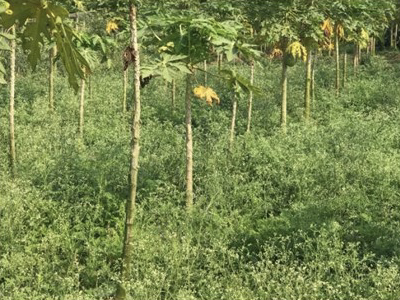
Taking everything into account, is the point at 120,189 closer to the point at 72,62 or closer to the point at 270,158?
the point at 270,158

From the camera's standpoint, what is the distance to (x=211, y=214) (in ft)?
27.6

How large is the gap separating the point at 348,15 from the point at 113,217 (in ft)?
29.8

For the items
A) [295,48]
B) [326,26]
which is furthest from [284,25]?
[326,26]

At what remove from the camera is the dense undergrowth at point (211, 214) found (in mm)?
6141

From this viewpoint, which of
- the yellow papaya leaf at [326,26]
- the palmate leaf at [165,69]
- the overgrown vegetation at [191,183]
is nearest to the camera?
the palmate leaf at [165,69]

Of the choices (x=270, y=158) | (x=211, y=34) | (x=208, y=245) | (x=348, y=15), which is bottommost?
(x=208, y=245)

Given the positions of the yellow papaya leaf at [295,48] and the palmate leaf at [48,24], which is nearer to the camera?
the palmate leaf at [48,24]

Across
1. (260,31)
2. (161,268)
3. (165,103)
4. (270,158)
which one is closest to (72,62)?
(161,268)

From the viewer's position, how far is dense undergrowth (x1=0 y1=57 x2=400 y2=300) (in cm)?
614

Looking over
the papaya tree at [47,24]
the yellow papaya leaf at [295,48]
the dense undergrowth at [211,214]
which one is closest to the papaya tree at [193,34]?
the dense undergrowth at [211,214]

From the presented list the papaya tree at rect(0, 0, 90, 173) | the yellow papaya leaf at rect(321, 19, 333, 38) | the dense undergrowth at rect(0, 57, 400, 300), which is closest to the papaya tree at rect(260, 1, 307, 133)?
the yellow papaya leaf at rect(321, 19, 333, 38)

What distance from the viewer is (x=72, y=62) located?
2.26 m

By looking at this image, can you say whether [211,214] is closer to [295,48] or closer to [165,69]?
[165,69]

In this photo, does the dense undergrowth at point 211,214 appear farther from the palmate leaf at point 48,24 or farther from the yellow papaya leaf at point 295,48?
the palmate leaf at point 48,24
